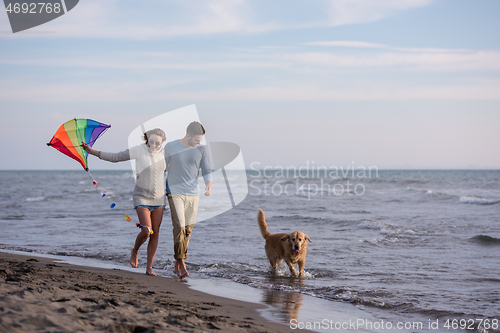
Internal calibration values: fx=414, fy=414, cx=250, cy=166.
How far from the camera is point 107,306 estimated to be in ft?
10.0

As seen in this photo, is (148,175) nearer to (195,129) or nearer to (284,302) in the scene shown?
(195,129)

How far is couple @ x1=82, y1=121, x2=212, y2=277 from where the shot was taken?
5.13 metres

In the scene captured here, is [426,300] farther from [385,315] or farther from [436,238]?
[436,238]

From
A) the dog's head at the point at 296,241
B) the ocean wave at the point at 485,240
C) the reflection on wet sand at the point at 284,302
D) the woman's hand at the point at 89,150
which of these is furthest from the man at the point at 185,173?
the ocean wave at the point at 485,240

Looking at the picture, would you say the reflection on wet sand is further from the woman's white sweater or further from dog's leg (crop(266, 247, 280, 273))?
the woman's white sweater

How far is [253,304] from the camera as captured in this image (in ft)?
14.1

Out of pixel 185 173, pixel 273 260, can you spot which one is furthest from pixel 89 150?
pixel 273 260

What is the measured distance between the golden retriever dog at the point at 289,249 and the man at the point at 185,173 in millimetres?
1802

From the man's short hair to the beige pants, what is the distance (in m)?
0.80

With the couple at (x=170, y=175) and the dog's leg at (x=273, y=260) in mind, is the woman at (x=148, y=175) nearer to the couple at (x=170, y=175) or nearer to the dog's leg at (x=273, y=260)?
the couple at (x=170, y=175)

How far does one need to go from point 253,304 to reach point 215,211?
9563mm

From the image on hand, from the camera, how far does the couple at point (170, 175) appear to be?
16.8 ft

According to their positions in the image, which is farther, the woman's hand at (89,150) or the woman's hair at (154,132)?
the woman's hair at (154,132)

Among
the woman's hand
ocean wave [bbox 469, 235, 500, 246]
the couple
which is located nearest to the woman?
the couple
